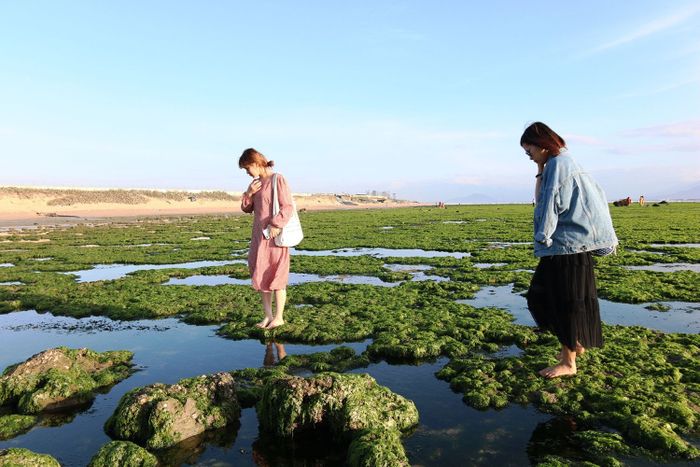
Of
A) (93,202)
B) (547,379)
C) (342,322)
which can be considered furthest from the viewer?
(93,202)

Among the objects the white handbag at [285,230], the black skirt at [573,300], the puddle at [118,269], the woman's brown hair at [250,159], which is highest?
the woman's brown hair at [250,159]

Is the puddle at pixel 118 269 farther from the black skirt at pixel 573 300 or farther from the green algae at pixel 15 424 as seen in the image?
A: the black skirt at pixel 573 300

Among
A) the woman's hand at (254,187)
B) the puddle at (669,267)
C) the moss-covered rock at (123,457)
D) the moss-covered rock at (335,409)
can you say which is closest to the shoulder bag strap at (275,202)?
the woman's hand at (254,187)

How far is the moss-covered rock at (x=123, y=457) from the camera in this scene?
11.3 feet

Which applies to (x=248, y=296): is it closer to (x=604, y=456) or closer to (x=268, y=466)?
(x=268, y=466)

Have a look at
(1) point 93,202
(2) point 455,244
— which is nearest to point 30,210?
(1) point 93,202

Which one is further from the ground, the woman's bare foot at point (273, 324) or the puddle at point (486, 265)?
the puddle at point (486, 265)

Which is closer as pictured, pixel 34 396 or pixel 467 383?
pixel 34 396

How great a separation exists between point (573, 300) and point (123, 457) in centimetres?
430

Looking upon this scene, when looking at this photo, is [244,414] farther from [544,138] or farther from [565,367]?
[544,138]

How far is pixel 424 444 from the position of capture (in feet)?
12.5

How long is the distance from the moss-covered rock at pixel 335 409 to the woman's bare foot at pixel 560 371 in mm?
1716

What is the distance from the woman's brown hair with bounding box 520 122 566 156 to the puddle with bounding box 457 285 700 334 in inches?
140

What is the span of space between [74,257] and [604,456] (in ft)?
62.6
